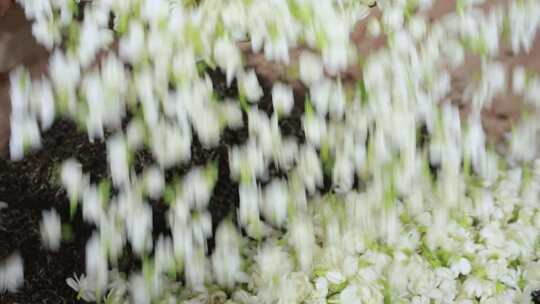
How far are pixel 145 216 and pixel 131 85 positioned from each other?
28 centimetres

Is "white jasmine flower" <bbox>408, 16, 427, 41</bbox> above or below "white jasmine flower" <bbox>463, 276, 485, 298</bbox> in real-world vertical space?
above

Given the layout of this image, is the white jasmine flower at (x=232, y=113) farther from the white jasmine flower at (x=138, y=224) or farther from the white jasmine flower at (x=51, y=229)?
the white jasmine flower at (x=51, y=229)

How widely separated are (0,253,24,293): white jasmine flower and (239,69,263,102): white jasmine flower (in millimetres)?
620

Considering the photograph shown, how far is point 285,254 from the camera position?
5.43 feet

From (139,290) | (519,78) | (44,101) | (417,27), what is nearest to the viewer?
(44,101)

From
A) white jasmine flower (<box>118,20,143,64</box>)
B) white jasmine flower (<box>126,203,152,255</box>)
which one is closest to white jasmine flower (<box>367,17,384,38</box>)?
white jasmine flower (<box>118,20,143,64</box>)

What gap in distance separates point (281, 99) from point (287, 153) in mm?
123

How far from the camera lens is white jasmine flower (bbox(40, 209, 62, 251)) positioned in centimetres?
158

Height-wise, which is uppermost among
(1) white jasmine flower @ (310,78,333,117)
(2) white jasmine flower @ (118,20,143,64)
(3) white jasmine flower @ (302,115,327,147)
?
(2) white jasmine flower @ (118,20,143,64)

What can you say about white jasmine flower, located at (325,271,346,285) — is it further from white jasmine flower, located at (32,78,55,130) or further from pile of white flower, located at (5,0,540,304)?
white jasmine flower, located at (32,78,55,130)

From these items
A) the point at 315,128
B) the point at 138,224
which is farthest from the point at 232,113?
the point at 138,224

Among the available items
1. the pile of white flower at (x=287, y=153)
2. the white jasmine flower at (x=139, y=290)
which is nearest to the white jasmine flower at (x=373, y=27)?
the pile of white flower at (x=287, y=153)

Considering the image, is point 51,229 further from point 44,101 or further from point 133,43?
point 133,43

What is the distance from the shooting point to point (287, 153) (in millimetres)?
1628
